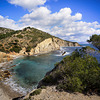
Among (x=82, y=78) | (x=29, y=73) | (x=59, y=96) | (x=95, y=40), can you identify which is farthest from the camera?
(x=29, y=73)

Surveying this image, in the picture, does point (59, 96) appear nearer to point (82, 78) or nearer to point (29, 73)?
point (82, 78)

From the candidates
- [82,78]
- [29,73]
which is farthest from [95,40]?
[29,73]

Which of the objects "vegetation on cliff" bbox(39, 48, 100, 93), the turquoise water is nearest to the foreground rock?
"vegetation on cliff" bbox(39, 48, 100, 93)

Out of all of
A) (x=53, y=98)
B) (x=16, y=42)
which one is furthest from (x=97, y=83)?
(x=16, y=42)

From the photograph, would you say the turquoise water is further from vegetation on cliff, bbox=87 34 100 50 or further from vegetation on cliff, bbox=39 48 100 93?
vegetation on cliff, bbox=87 34 100 50

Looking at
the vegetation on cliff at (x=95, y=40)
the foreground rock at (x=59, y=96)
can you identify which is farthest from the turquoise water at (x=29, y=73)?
the vegetation on cliff at (x=95, y=40)

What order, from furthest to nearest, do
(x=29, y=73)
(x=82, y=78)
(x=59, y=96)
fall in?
(x=29, y=73), (x=82, y=78), (x=59, y=96)

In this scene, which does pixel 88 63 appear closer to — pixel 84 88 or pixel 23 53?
pixel 84 88

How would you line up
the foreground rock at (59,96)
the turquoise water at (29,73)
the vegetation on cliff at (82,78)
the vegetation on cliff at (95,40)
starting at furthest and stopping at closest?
the turquoise water at (29,73), the vegetation on cliff at (95,40), the vegetation on cliff at (82,78), the foreground rock at (59,96)

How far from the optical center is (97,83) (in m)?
9.72

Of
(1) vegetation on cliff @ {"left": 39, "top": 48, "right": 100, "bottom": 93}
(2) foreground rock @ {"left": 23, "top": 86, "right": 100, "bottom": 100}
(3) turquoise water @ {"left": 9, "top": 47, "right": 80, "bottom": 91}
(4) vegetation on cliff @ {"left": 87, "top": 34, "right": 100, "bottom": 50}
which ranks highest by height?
(4) vegetation on cliff @ {"left": 87, "top": 34, "right": 100, "bottom": 50}

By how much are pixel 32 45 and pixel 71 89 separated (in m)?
53.6

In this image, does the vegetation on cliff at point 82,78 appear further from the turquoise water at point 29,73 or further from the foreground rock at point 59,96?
the turquoise water at point 29,73

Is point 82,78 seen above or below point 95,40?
below
